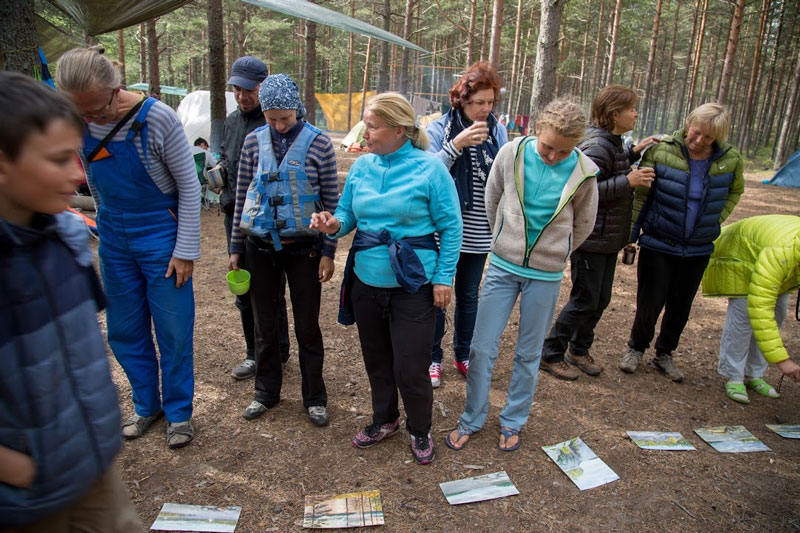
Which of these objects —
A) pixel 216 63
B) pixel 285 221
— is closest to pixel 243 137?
pixel 285 221

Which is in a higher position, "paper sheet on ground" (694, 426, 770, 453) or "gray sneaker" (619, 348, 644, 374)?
"gray sneaker" (619, 348, 644, 374)

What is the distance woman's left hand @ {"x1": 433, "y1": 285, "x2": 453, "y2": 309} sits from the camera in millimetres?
2500

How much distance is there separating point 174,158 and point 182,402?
1338 millimetres

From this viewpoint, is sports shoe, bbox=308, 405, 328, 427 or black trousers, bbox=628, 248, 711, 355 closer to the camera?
sports shoe, bbox=308, 405, 328, 427

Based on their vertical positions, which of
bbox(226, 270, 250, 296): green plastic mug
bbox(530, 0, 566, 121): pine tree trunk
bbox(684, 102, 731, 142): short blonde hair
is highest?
bbox(530, 0, 566, 121): pine tree trunk

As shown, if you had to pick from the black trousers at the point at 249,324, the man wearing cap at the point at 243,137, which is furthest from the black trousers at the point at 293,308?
the black trousers at the point at 249,324

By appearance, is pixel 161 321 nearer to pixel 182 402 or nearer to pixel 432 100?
pixel 182 402

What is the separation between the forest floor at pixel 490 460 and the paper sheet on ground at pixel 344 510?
5 cm

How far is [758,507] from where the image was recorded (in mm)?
2574

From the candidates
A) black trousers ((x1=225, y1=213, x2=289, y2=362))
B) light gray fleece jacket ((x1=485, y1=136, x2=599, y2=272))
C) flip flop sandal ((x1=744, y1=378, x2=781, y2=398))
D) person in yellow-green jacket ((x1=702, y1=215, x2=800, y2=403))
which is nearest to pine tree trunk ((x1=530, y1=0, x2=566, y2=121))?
person in yellow-green jacket ((x1=702, y1=215, x2=800, y2=403))

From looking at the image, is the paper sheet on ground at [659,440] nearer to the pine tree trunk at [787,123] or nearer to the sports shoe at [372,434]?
the sports shoe at [372,434]

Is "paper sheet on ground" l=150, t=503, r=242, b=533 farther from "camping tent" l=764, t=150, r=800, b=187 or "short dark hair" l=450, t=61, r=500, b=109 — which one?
"camping tent" l=764, t=150, r=800, b=187

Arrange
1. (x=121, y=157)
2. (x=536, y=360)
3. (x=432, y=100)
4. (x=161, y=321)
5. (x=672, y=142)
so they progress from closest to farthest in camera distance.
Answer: (x=121, y=157) < (x=161, y=321) < (x=536, y=360) < (x=672, y=142) < (x=432, y=100)

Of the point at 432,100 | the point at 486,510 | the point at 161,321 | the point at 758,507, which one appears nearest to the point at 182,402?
the point at 161,321
